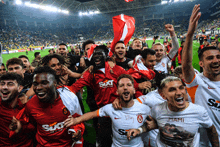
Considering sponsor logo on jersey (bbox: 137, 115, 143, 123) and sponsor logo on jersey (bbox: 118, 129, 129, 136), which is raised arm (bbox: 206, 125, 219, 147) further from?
sponsor logo on jersey (bbox: 118, 129, 129, 136)

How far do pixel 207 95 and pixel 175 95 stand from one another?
→ 60 centimetres

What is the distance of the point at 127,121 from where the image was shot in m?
2.00

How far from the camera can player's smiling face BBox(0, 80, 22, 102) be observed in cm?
203

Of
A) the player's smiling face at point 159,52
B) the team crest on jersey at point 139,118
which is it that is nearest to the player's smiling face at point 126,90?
the team crest on jersey at point 139,118

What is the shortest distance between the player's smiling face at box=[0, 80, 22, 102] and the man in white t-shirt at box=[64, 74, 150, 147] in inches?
37.9

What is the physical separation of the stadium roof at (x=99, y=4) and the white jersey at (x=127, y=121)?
4342 centimetres

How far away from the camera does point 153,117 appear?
1.93 meters

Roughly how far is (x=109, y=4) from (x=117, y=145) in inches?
1818

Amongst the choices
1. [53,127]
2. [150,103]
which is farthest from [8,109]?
[150,103]

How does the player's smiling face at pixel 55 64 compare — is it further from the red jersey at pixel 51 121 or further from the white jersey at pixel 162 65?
the white jersey at pixel 162 65

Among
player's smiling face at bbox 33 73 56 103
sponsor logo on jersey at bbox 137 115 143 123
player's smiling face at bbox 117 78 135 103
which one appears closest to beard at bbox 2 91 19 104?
player's smiling face at bbox 33 73 56 103

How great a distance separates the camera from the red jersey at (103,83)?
8.40 ft

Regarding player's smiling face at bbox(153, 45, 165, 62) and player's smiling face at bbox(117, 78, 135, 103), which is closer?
player's smiling face at bbox(117, 78, 135, 103)

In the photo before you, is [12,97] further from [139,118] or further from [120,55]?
[120,55]
